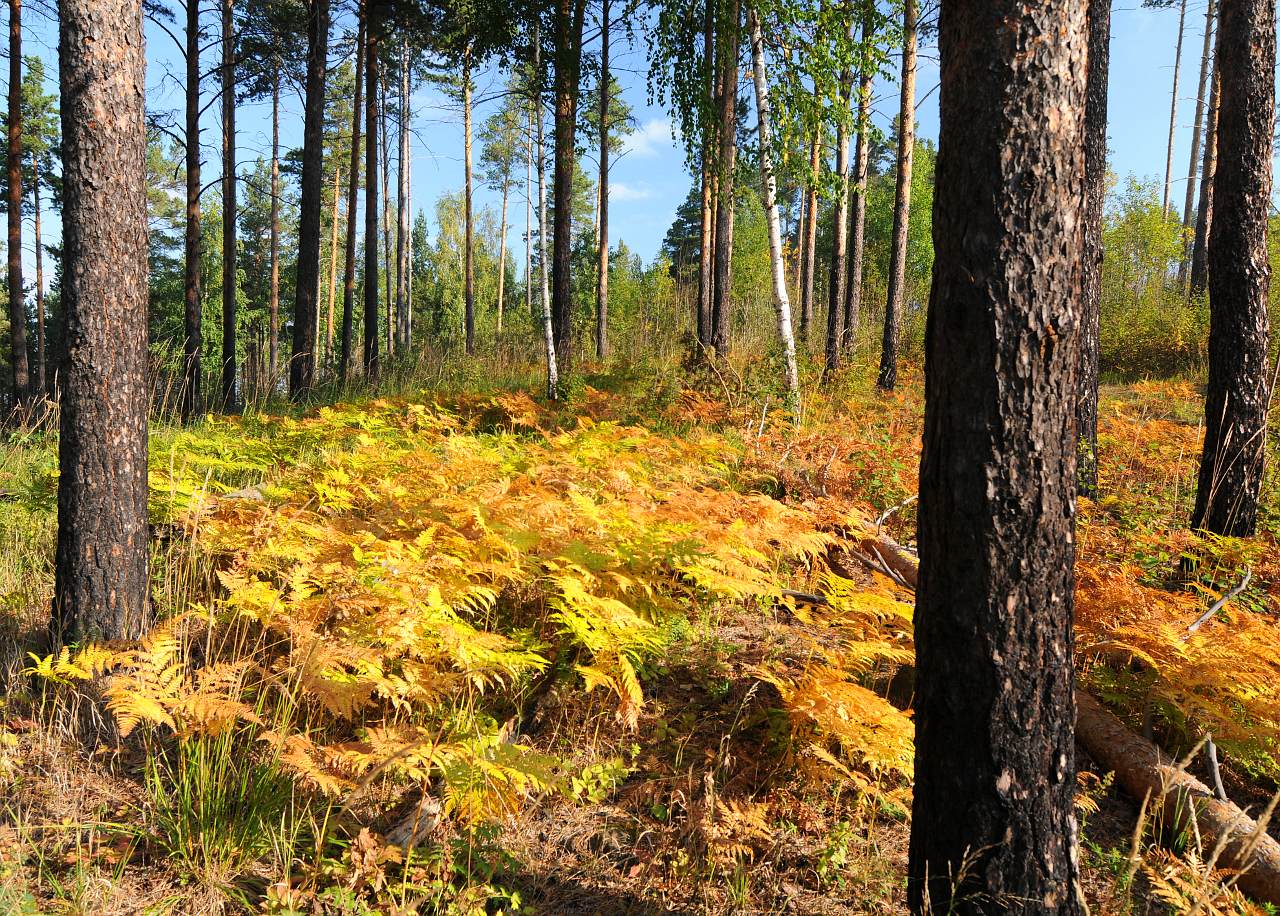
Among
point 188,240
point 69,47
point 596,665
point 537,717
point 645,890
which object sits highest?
point 188,240

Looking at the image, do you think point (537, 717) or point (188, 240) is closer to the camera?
point (537, 717)

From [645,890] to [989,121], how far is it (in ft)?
8.82

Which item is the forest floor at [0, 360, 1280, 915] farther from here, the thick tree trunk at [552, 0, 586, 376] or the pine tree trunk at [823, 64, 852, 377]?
the pine tree trunk at [823, 64, 852, 377]

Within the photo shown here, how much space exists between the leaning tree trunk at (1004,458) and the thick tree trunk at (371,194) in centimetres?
1187

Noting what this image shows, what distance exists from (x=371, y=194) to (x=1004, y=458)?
626 inches

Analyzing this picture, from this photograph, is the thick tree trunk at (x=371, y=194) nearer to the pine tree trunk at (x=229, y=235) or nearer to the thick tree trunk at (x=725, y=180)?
the pine tree trunk at (x=229, y=235)

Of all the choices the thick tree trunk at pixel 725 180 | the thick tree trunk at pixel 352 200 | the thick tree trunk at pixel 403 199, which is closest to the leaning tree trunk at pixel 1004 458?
the thick tree trunk at pixel 725 180

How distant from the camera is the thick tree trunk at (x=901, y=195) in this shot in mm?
12273

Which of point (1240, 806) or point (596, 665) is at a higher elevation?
point (596, 665)

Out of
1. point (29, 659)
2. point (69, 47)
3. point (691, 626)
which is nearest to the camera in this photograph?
point (69, 47)

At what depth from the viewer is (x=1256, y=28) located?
4836mm

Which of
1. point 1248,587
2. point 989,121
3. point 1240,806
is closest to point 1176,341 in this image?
point 1248,587

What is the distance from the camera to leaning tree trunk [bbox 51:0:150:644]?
3191 mm

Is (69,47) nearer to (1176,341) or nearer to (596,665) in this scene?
(596,665)
